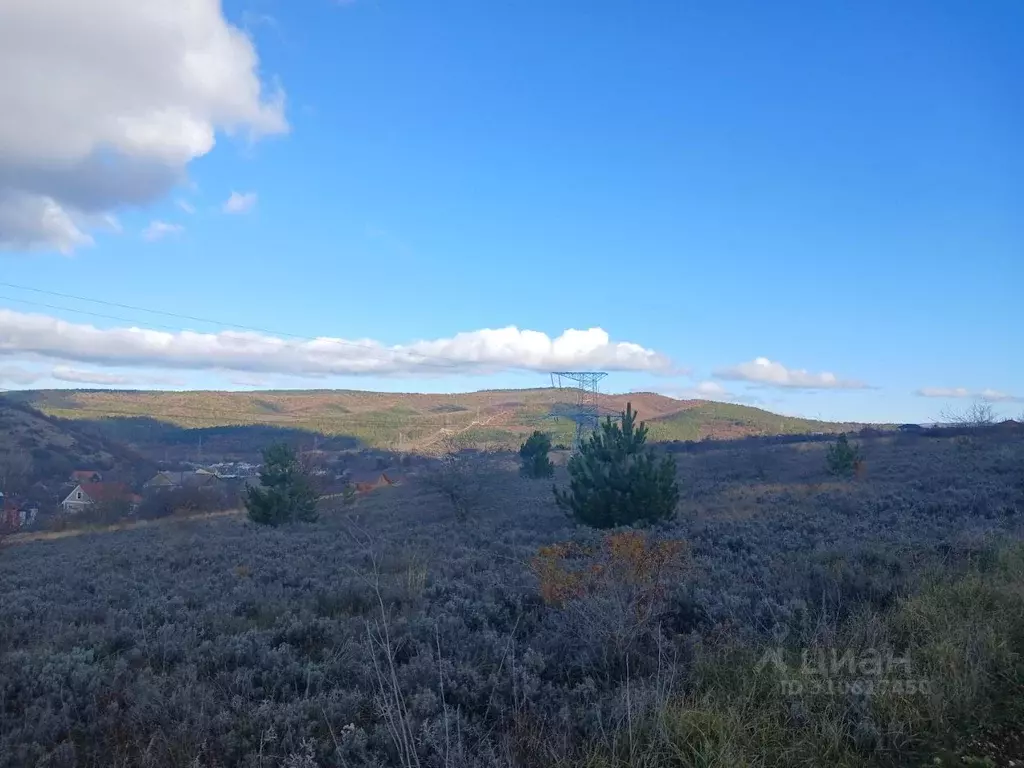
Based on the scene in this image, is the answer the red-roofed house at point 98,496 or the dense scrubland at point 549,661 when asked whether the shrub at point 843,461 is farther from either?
the red-roofed house at point 98,496

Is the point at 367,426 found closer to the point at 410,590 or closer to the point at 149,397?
the point at 149,397

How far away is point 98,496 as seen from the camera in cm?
5288

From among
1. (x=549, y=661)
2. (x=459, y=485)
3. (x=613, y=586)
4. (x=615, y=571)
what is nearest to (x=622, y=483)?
(x=615, y=571)

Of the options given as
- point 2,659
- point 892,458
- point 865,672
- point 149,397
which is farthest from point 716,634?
point 149,397

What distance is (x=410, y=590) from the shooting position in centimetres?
880

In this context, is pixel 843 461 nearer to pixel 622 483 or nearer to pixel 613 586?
pixel 622 483

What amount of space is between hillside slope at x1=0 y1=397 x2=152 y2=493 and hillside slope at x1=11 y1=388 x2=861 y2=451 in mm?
36764

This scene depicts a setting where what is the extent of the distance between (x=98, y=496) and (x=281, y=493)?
34823 millimetres

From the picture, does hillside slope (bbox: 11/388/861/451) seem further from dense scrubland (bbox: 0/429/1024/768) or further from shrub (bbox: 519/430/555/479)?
dense scrubland (bbox: 0/429/1024/768)

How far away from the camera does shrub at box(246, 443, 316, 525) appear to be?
27516mm

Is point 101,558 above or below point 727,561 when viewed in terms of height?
below

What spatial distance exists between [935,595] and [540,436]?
4013 cm

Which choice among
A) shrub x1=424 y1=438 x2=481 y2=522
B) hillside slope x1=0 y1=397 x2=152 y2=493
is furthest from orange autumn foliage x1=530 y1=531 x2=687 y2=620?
hillside slope x1=0 y1=397 x2=152 y2=493

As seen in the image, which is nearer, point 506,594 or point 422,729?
point 422,729
